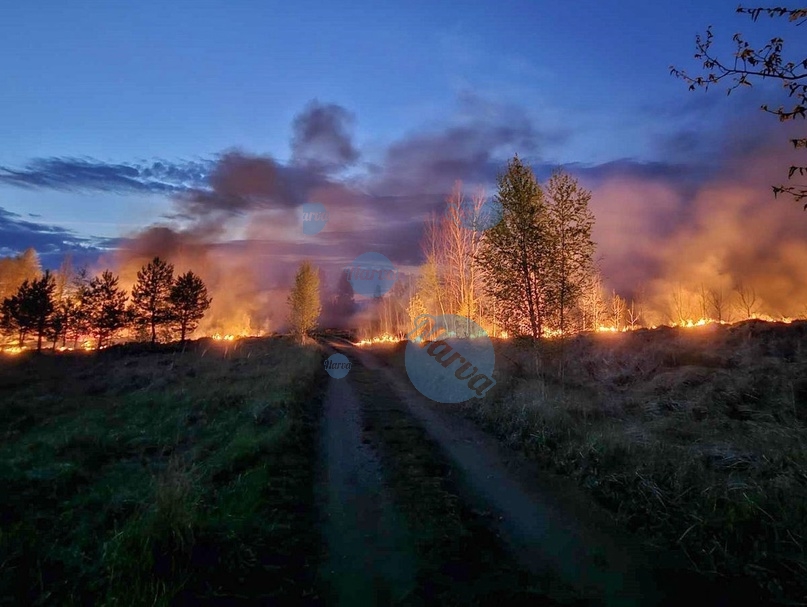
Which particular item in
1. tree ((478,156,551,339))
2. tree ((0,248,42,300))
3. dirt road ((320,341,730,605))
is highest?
tree ((0,248,42,300))

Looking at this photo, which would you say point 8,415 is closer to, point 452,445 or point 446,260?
point 452,445

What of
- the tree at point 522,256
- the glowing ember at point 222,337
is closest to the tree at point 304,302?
the glowing ember at point 222,337

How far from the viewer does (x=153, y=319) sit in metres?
63.4

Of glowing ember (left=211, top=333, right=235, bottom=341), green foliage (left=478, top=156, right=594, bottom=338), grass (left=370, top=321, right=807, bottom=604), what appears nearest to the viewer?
grass (left=370, top=321, right=807, bottom=604)

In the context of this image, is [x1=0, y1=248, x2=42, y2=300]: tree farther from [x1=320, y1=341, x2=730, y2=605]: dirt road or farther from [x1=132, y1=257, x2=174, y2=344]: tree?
[x1=320, y1=341, x2=730, y2=605]: dirt road

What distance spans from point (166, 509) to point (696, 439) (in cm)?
1085

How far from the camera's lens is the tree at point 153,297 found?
207 ft

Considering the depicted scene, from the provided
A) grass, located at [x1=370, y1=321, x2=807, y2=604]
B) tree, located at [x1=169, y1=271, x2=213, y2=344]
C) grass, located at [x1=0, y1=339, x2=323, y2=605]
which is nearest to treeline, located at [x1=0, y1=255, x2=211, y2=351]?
tree, located at [x1=169, y1=271, x2=213, y2=344]

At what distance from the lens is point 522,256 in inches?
613

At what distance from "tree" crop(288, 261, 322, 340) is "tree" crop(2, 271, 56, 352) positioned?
1287 inches

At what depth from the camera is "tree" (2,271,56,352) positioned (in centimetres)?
5209

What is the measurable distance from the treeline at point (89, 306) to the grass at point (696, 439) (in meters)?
62.9

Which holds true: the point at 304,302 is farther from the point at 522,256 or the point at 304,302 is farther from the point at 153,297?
the point at 522,256

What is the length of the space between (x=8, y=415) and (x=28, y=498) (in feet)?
55.8
